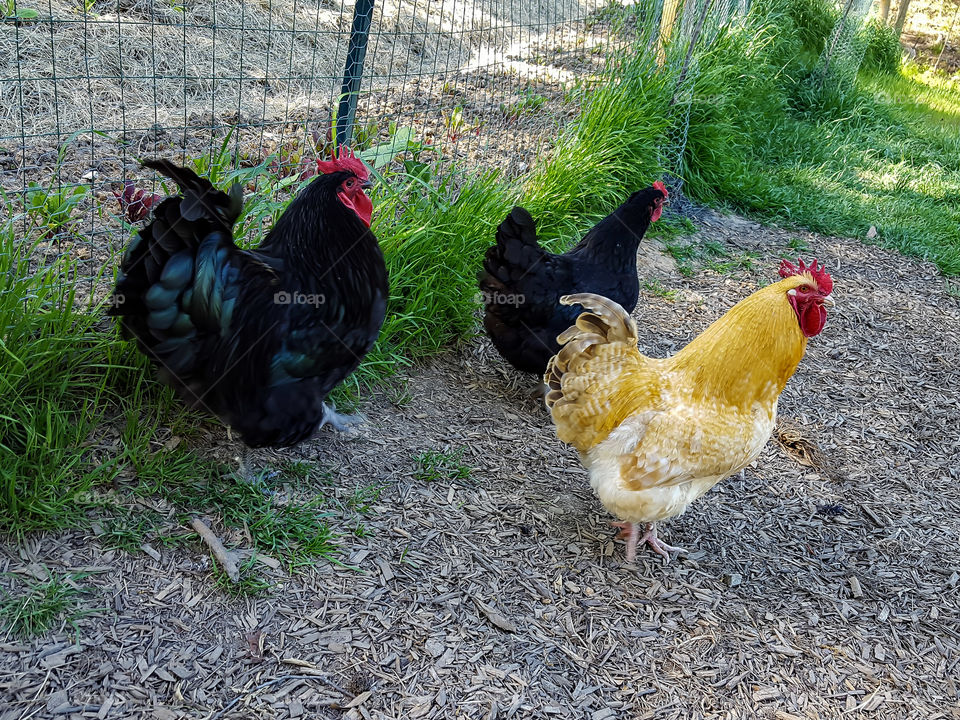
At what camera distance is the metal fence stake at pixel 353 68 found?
4262mm

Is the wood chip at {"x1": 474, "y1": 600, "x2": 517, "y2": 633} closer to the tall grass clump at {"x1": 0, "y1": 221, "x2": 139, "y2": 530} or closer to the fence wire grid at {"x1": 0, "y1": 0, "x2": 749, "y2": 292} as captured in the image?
the tall grass clump at {"x1": 0, "y1": 221, "x2": 139, "y2": 530}

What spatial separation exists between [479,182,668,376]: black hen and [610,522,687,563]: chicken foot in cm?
105

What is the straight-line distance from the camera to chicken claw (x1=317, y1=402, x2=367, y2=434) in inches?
138

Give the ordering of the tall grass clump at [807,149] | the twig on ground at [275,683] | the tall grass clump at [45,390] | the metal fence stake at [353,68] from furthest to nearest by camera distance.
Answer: the tall grass clump at [807,149]
the metal fence stake at [353,68]
the tall grass clump at [45,390]
the twig on ground at [275,683]

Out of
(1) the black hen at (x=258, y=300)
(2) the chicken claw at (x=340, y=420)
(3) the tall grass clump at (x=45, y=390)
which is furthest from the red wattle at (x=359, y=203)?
(3) the tall grass clump at (x=45, y=390)

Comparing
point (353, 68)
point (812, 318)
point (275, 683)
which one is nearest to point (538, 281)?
point (812, 318)

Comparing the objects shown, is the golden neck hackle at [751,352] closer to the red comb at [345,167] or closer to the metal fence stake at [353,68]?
the red comb at [345,167]

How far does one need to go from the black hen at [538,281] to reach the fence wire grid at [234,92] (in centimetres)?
147

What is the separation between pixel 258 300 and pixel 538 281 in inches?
59.9

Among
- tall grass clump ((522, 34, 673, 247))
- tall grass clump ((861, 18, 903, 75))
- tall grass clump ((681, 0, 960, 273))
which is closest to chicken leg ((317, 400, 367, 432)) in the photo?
tall grass clump ((522, 34, 673, 247))

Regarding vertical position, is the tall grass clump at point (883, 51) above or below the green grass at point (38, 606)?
above

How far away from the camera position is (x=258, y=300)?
291 cm

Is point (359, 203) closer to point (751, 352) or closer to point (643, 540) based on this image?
point (751, 352)

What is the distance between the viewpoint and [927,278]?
20.9 feet
